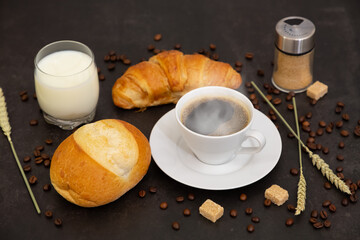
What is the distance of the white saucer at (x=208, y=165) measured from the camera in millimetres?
2289

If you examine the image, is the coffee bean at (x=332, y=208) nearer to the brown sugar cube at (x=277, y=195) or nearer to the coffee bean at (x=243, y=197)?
the brown sugar cube at (x=277, y=195)

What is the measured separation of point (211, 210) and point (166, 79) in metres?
0.73

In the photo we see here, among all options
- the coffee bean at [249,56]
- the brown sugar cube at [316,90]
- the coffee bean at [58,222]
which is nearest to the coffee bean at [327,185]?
the brown sugar cube at [316,90]

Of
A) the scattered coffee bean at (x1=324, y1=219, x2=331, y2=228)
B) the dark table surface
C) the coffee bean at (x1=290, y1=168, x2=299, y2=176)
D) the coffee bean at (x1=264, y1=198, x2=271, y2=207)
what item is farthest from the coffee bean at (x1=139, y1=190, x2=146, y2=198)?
the scattered coffee bean at (x1=324, y1=219, x2=331, y2=228)

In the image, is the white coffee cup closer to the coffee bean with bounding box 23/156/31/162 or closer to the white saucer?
the white saucer

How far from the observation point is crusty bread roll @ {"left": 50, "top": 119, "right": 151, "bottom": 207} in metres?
2.20

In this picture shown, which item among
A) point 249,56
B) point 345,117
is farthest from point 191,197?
point 249,56

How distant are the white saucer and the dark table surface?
0.09 meters

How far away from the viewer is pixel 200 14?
3.30 meters

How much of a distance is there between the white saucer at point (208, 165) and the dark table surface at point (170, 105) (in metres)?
0.09

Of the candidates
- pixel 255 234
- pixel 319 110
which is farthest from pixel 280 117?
pixel 255 234

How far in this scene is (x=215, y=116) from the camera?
238 cm

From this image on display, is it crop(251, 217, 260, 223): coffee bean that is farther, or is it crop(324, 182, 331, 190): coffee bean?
crop(324, 182, 331, 190): coffee bean

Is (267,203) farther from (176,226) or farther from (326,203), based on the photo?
(176,226)
